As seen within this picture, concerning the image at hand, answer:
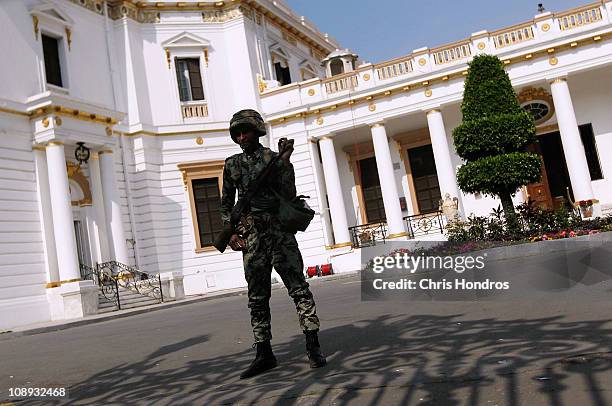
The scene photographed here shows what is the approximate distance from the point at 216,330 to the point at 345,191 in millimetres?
18557

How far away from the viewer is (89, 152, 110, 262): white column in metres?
19.7

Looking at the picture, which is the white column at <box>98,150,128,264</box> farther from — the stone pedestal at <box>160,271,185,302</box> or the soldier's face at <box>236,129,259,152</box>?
the soldier's face at <box>236,129,259,152</box>

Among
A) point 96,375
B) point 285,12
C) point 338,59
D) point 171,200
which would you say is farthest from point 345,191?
point 96,375

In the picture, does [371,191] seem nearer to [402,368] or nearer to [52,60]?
[52,60]

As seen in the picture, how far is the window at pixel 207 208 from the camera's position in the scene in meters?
23.5

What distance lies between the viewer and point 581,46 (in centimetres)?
2053

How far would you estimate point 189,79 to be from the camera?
979 inches

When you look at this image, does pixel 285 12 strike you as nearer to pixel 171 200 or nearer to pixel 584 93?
pixel 171 200

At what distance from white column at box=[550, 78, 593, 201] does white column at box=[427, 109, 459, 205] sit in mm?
4089

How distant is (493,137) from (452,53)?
29.0 feet

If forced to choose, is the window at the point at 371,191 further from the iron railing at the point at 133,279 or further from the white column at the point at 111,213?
the white column at the point at 111,213

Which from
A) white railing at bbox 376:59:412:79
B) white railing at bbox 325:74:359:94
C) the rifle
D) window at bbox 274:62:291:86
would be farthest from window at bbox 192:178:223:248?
the rifle

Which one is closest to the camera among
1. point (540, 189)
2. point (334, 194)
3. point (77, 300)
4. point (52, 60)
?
point (77, 300)

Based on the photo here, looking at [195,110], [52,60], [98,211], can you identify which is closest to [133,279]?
[98,211]
